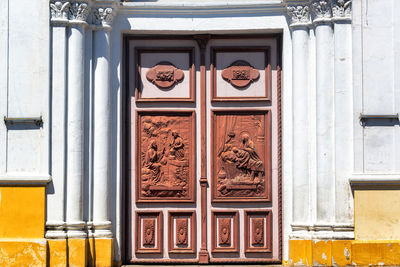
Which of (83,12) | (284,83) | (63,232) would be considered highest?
(83,12)

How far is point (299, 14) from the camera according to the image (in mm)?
11422

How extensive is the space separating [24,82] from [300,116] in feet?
12.9

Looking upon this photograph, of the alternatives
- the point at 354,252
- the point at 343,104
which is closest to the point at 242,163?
the point at 343,104

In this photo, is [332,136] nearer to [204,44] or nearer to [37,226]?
[204,44]

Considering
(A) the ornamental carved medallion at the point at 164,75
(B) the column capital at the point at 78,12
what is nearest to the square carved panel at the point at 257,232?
(A) the ornamental carved medallion at the point at 164,75

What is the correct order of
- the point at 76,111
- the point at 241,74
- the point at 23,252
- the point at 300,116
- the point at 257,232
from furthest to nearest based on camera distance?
the point at 241,74 → the point at 257,232 → the point at 300,116 → the point at 76,111 → the point at 23,252

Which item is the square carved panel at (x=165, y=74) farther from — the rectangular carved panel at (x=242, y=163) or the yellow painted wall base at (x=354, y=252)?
the yellow painted wall base at (x=354, y=252)

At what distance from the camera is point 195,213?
11758 mm

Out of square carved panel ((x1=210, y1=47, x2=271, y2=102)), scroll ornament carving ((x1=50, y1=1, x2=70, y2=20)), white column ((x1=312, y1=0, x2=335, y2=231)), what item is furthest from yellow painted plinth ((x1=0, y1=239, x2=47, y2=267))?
white column ((x1=312, y1=0, x2=335, y2=231))

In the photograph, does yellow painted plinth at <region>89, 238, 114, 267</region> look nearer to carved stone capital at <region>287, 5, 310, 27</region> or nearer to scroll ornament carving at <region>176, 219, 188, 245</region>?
scroll ornament carving at <region>176, 219, 188, 245</region>

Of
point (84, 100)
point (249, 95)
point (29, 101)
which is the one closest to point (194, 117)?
point (249, 95)

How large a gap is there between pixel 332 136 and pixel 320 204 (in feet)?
3.17

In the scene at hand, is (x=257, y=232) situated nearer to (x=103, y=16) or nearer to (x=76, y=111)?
(x=76, y=111)

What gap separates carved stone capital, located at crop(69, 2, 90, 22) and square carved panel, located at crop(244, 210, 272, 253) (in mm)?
3670
